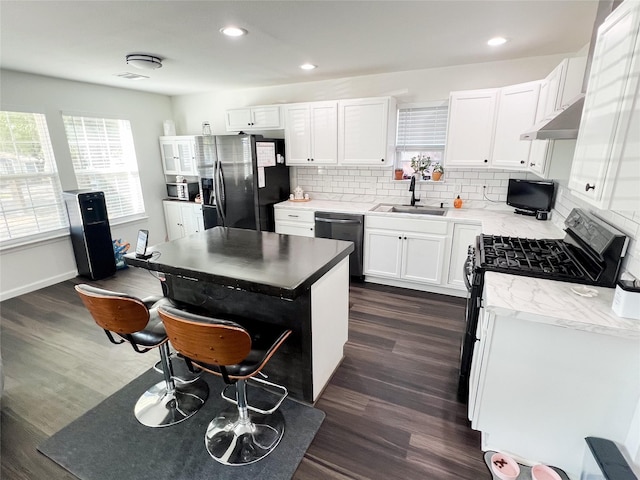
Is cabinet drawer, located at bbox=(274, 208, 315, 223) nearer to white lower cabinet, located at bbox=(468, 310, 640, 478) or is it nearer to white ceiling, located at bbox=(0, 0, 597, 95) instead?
white ceiling, located at bbox=(0, 0, 597, 95)

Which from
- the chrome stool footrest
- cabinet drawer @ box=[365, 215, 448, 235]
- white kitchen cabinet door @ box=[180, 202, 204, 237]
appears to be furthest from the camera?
white kitchen cabinet door @ box=[180, 202, 204, 237]

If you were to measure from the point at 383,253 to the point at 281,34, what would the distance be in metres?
2.42

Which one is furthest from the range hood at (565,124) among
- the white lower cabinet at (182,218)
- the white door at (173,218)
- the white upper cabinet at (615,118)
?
the white door at (173,218)

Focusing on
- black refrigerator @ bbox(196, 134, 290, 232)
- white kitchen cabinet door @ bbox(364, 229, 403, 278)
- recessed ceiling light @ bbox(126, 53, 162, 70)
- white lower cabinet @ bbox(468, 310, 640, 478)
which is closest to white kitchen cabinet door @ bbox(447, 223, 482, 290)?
white kitchen cabinet door @ bbox(364, 229, 403, 278)

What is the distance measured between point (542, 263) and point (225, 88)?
4528 millimetres

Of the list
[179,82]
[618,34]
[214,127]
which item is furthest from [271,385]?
[214,127]

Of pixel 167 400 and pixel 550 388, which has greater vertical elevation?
pixel 550 388

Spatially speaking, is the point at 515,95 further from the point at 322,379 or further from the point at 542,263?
the point at 322,379

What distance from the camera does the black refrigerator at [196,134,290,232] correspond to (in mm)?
4043

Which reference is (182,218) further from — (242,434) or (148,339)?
(242,434)

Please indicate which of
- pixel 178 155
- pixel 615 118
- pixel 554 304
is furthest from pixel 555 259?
pixel 178 155

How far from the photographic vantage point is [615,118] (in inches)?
53.2

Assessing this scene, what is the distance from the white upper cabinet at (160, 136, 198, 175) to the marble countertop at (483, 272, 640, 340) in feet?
15.5

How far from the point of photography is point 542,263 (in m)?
1.96
